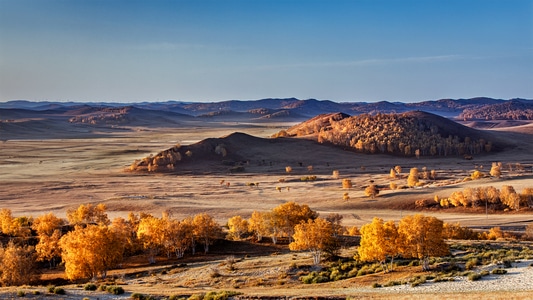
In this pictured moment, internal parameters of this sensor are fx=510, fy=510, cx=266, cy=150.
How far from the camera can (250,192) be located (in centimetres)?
9700

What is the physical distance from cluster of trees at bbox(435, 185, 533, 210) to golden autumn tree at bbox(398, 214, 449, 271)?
138ft

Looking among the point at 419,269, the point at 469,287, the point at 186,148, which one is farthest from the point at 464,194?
the point at 186,148

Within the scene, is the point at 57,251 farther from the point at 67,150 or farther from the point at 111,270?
the point at 67,150

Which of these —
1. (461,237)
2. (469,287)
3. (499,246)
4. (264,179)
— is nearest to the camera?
(469,287)

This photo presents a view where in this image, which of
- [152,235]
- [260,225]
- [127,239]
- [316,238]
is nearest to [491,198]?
[260,225]

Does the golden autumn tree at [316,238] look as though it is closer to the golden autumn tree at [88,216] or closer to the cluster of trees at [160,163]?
the golden autumn tree at [88,216]

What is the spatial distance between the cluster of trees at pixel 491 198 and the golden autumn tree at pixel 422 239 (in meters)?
42.2

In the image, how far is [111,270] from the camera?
150 ft

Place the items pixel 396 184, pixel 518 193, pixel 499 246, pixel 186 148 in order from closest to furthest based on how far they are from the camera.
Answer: pixel 499 246 < pixel 518 193 < pixel 396 184 < pixel 186 148

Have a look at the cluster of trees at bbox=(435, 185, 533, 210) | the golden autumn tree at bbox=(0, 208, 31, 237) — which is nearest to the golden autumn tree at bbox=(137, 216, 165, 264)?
the golden autumn tree at bbox=(0, 208, 31, 237)

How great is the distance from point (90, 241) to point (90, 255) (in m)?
1.38

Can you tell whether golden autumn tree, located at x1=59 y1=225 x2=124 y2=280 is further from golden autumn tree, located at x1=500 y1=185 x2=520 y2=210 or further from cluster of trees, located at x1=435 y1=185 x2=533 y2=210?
golden autumn tree, located at x1=500 y1=185 x2=520 y2=210

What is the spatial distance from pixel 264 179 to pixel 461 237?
217 feet

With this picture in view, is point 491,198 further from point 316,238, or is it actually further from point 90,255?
point 90,255
